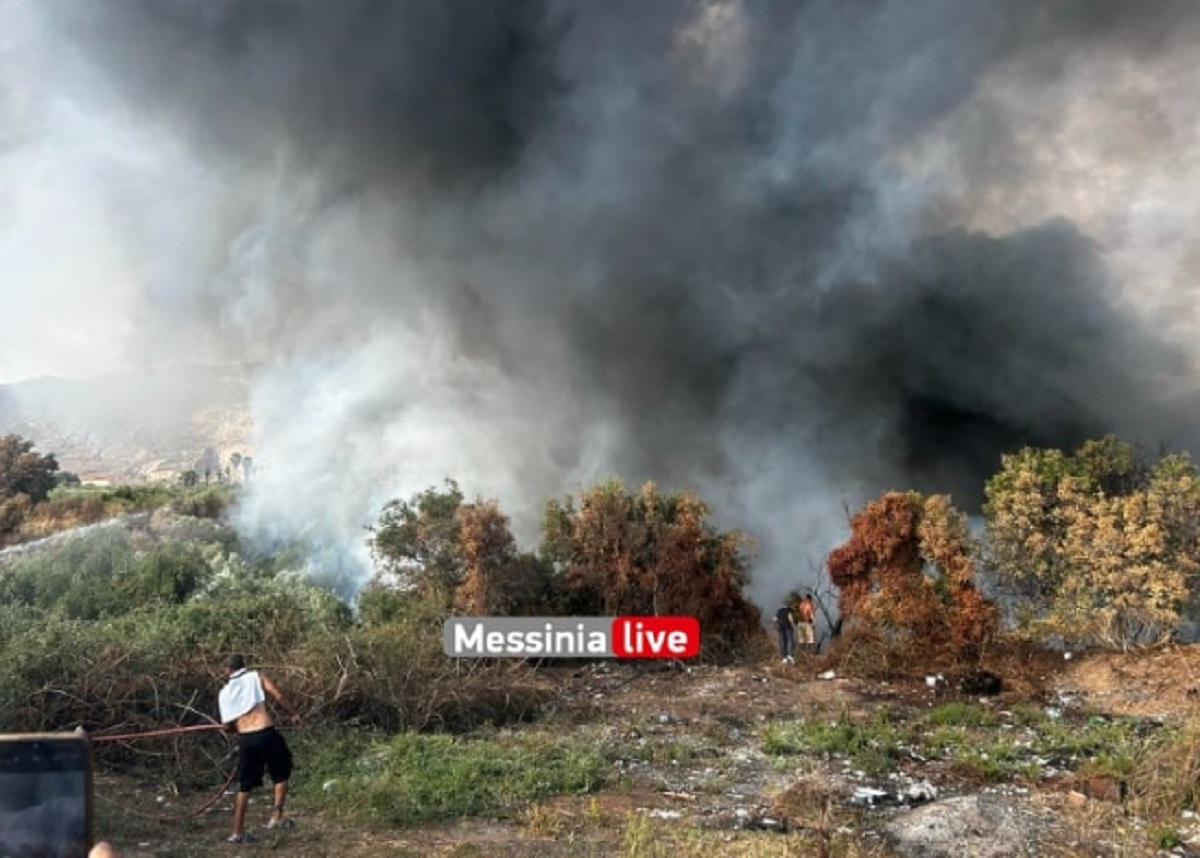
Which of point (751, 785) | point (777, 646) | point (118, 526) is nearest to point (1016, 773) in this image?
point (751, 785)

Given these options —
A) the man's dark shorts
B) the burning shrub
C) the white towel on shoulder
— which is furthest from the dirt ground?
the burning shrub

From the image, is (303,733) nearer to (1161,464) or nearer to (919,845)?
(919,845)

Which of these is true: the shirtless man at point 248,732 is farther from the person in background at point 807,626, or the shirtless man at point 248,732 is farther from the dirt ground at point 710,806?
the person in background at point 807,626

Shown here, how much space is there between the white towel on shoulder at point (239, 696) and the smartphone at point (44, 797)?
463cm

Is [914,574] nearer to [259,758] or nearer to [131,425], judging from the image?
[259,758]

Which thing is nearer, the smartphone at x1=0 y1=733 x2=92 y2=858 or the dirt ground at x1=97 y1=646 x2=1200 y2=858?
the smartphone at x1=0 y1=733 x2=92 y2=858

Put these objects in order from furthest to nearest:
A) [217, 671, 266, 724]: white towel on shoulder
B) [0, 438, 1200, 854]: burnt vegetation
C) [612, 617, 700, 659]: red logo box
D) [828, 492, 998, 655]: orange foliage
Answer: [612, 617, 700, 659]: red logo box
[828, 492, 998, 655]: orange foliage
[0, 438, 1200, 854]: burnt vegetation
[217, 671, 266, 724]: white towel on shoulder

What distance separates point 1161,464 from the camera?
16.7 m

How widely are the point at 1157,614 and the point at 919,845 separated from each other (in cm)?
1062

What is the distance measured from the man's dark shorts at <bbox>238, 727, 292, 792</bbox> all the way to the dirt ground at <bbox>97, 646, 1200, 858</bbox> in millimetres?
520

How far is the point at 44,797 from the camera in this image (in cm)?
311

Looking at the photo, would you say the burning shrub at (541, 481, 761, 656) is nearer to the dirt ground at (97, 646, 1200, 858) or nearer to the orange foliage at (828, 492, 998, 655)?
the orange foliage at (828, 492, 998, 655)

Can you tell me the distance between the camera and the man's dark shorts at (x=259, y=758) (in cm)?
761

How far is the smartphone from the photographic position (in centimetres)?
306
